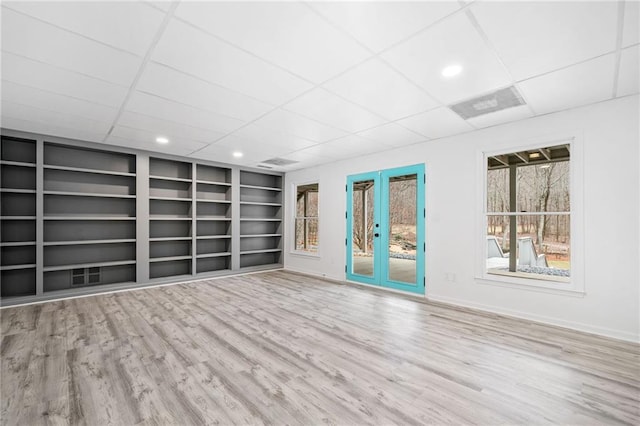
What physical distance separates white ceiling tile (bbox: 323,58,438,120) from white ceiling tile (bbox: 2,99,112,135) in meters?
3.39

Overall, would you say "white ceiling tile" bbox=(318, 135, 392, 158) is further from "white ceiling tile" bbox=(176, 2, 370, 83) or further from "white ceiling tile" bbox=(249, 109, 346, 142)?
"white ceiling tile" bbox=(176, 2, 370, 83)

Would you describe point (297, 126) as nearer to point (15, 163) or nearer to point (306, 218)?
point (306, 218)

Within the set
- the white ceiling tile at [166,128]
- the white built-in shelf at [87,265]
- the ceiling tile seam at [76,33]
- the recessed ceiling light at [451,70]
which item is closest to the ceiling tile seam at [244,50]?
the ceiling tile seam at [76,33]

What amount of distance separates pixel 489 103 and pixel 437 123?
28.6 inches

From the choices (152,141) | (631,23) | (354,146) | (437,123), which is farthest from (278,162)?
(631,23)

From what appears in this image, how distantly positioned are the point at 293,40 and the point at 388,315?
3.37 metres

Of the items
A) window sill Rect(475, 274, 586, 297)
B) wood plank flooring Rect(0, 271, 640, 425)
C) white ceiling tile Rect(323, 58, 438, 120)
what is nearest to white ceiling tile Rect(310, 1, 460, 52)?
white ceiling tile Rect(323, 58, 438, 120)

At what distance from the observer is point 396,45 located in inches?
88.5

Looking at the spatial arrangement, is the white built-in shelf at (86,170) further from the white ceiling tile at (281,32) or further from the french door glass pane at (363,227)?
the french door glass pane at (363,227)

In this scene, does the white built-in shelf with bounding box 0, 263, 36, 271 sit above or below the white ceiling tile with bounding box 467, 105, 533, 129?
below

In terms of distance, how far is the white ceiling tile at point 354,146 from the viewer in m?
4.80

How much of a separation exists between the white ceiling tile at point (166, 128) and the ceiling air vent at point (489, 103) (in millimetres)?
3426

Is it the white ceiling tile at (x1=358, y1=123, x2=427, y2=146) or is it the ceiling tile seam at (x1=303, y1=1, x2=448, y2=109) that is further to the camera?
the white ceiling tile at (x1=358, y1=123, x2=427, y2=146)

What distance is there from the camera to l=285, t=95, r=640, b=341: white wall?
3.12 m
